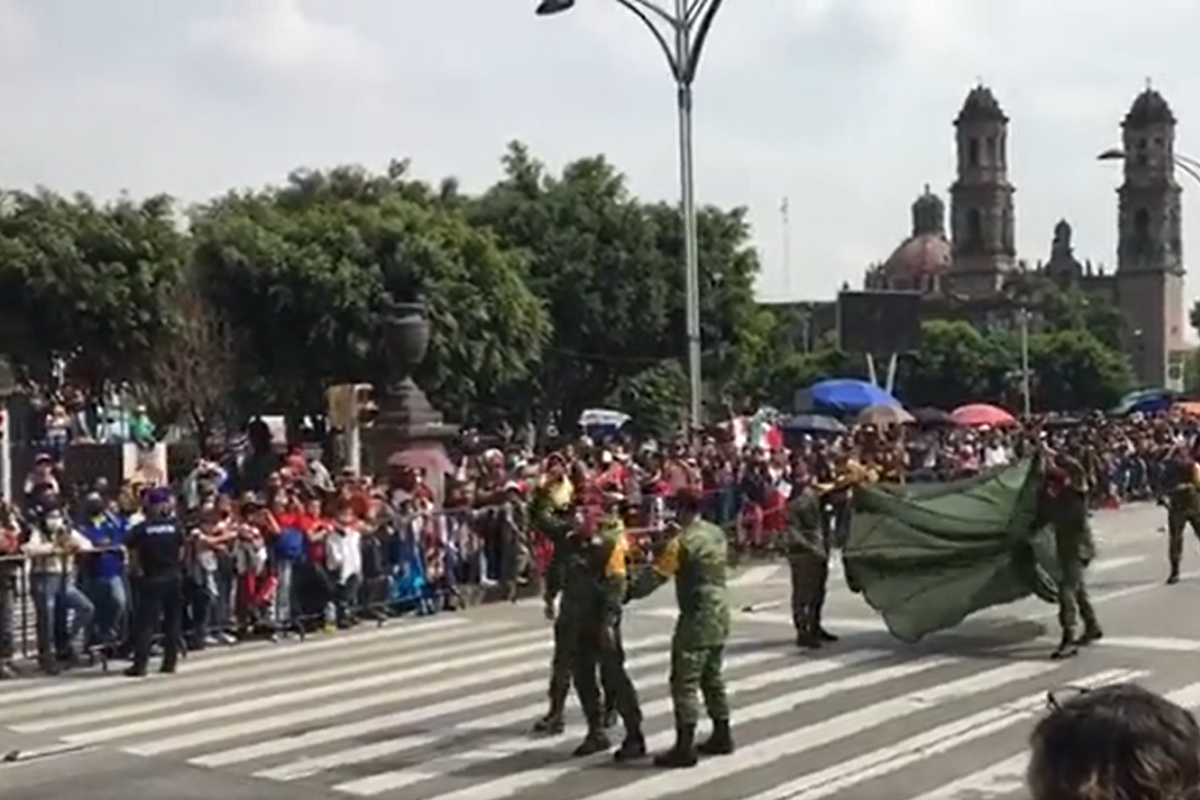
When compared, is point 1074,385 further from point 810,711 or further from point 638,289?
point 810,711

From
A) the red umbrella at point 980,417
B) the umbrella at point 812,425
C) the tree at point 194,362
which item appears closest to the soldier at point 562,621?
the umbrella at point 812,425

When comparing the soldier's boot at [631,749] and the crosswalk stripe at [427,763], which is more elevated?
the soldier's boot at [631,749]

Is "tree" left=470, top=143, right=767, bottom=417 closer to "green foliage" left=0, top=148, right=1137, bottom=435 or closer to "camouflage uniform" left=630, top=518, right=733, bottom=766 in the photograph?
"green foliage" left=0, top=148, right=1137, bottom=435

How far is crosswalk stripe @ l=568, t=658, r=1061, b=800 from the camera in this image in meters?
10.8

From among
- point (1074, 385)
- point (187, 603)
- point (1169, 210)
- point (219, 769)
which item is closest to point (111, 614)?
point (187, 603)

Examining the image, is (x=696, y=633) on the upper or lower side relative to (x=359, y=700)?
upper

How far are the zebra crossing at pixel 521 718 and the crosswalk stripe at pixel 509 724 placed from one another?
2 cm

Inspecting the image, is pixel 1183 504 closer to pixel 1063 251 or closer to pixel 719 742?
pixel 719 742

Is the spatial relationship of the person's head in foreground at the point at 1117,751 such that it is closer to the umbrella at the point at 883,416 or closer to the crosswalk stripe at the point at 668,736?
the crosswalk stripe at the point at 668,736

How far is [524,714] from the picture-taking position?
44.3ft

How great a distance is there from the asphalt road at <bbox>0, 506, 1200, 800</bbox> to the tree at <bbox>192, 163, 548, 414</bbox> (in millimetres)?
25273

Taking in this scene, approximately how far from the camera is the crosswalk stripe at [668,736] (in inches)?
427

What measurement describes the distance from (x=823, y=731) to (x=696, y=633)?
5.43 ft

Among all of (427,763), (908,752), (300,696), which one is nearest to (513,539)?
(300,696)
